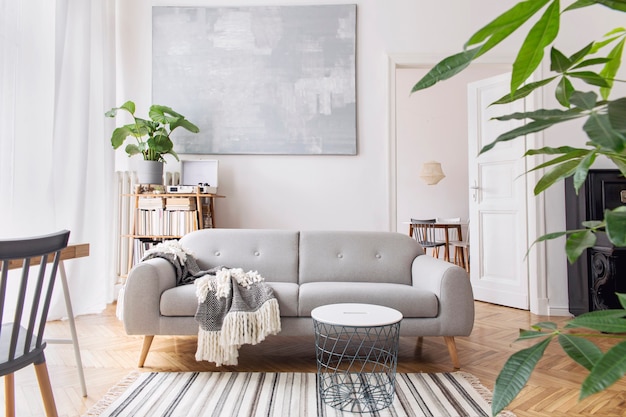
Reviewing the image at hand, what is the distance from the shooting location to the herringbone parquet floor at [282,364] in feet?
6.12

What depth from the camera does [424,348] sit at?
266cm

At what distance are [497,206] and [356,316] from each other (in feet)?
8.83

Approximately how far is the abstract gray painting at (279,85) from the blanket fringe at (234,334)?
1.98m

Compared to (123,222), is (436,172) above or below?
above

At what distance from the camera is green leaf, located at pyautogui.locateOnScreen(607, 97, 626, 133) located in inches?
14.8

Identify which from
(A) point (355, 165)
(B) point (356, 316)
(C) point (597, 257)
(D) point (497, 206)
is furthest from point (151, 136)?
(C) point (597, 257)

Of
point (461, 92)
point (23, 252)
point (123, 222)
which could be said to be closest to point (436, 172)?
point (461, 92)

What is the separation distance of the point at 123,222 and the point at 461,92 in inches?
223

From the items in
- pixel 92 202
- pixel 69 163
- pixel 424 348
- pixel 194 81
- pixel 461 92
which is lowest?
pixel 424 348

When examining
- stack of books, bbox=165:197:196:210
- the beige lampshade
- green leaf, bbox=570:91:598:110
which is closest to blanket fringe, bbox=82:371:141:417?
stack of books, bbox=165:197:196:210

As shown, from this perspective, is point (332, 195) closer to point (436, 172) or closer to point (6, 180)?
point (6, 180)

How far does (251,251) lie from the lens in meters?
2.90

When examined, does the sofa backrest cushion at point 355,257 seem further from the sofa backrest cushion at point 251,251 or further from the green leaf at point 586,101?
the green leaf at point 586,101

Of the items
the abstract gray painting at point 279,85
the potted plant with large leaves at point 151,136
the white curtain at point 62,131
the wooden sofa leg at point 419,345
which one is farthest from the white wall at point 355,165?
the wooden sofa leg at point 419,345
